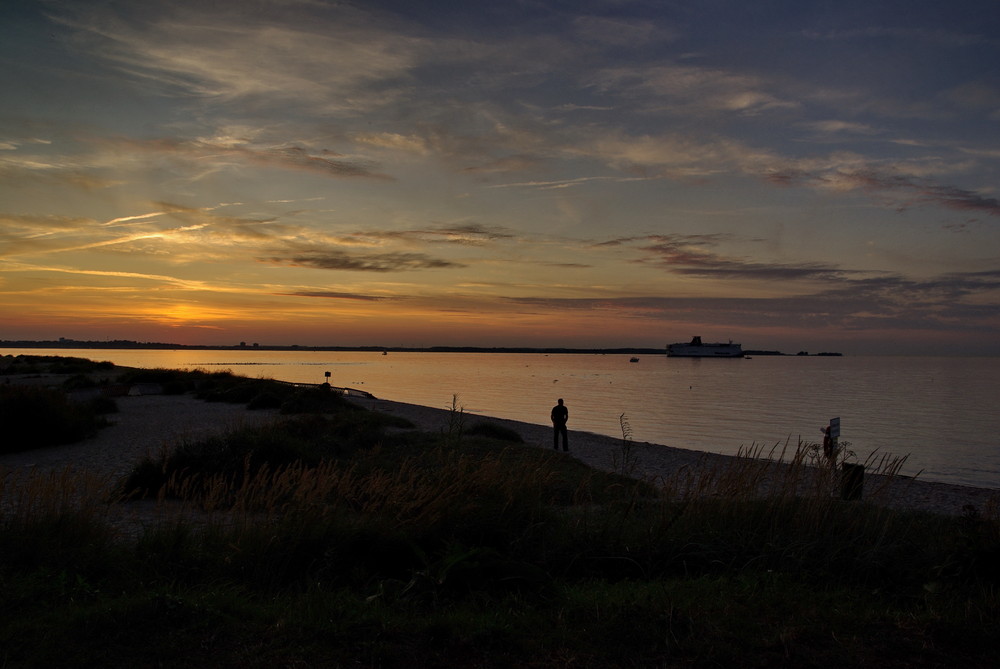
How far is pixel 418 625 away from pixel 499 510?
245 cm

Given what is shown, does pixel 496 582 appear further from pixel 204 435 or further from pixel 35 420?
pixel 35 420

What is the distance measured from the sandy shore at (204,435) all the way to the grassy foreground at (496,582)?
1.21 meters

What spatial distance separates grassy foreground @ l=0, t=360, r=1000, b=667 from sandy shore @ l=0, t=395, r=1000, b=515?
47.5 inches

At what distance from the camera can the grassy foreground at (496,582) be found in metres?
4.49

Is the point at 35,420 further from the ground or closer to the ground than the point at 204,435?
further from the ground

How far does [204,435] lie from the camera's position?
18.8 m

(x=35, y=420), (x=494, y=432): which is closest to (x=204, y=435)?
(x=35, y=420)

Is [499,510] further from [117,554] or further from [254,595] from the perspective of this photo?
[117,554]

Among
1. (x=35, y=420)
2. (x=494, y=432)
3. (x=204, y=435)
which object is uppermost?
(x=35, y=420)

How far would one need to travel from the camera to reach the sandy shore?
48.3ft

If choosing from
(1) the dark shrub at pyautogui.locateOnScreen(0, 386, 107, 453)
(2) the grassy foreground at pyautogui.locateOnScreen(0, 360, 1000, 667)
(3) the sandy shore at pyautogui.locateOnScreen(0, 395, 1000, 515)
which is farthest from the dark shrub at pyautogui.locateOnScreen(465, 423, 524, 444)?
(2) the grassy foreground at pyautogui.locateOnScreen(0, 360, 1000, 667)

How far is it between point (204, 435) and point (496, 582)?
50.7ft

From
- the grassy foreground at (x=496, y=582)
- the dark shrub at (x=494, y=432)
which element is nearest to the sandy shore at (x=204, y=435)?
the dark shrub at (x=494, y=432)

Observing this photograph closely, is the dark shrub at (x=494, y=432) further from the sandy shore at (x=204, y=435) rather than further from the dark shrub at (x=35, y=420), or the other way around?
the dark shrub at (x=35, y=420)
